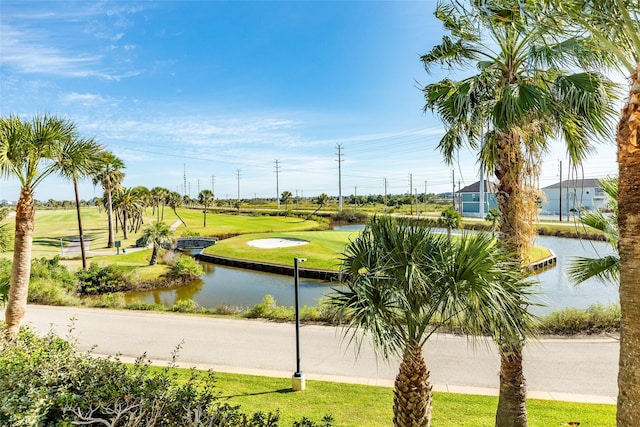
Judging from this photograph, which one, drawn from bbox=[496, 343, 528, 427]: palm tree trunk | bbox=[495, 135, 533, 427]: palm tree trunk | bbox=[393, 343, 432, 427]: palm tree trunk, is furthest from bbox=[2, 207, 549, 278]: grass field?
bbox=[393, 343, 432, 427]: palm tree trunk

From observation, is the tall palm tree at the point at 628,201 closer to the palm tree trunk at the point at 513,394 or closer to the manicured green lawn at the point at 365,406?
the palm tree trunk at the point at 513,394

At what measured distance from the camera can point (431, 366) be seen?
9.51m

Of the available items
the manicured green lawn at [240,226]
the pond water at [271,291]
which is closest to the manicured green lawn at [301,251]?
the pond water at [271,291]

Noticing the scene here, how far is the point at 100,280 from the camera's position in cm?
2208

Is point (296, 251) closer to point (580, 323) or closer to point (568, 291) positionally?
point (568, 291)

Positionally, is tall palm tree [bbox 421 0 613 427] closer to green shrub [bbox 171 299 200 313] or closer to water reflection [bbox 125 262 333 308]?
green shrub [bbox 171 299 200 313]

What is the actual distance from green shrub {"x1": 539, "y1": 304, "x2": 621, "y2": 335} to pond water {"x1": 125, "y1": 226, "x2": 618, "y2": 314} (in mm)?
3771

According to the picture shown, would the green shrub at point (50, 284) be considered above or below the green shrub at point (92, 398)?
below

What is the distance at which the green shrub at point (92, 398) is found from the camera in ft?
12.2

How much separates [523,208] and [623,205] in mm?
2751

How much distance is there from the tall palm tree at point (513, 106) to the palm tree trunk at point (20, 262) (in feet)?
28.0

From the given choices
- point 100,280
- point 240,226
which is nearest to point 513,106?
point 100,280

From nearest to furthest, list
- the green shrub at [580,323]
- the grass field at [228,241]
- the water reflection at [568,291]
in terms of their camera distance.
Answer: the green shrub at [580,323]
the water reflection at [568,291]
the grass field at [228,241]

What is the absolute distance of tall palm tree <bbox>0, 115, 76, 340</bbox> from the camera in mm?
7164
